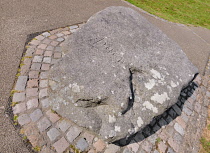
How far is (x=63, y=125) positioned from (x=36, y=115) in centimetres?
51

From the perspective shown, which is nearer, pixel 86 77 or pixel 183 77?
pixel 86 77

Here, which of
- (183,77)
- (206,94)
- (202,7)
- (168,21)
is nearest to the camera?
(183,77)

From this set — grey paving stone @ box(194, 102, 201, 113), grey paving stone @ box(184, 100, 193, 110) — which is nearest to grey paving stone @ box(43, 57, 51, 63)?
grey paving stone @ box(184, 100, 193, 110)

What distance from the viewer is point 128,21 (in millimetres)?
3365

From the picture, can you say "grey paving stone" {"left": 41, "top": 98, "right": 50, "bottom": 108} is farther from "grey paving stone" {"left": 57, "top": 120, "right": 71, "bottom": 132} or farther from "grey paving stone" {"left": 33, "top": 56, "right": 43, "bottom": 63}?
"grey paving stone" {"left": 33, "top": 56, "right": 43, "bottom": 63}

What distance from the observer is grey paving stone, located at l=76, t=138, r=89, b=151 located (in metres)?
2.46

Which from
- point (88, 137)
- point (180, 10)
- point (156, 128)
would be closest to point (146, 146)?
point (156, 128)

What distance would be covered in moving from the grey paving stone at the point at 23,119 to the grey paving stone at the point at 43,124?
19 centimetres

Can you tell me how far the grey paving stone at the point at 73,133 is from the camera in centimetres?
252

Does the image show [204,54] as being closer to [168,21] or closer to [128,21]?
[168,21]

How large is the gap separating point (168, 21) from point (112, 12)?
15.4ft

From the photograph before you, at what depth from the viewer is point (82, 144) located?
98.3 inches

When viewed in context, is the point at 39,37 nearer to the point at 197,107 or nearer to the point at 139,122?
the point at 139,122

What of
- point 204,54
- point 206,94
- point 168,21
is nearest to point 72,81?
point 206,94
